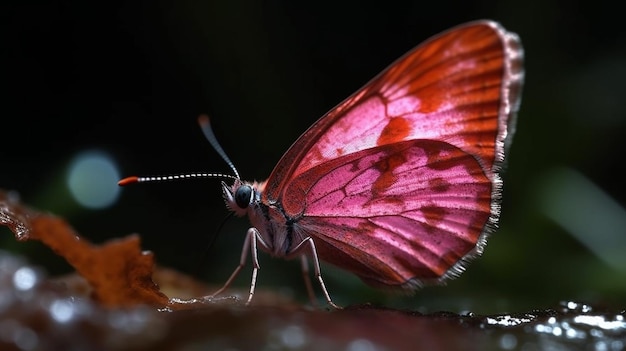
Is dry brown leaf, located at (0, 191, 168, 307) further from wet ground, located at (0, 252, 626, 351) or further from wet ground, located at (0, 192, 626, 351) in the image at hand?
wet ground, located at (0, 252, 626, 351)

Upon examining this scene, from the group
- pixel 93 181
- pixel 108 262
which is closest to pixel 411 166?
pixel 108 262

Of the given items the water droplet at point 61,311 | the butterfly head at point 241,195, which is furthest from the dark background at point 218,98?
the water droplet at point 61,311

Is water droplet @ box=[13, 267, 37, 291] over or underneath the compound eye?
over

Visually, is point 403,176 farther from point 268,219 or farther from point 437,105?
point 268,219

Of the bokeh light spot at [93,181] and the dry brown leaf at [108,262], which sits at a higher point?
the dry brown leaf at [108,262]

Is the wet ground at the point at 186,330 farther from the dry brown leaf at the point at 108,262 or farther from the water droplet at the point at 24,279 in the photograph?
the dry brown leaf at the point at 108,262

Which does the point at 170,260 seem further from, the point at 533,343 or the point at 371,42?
the point at 533,343

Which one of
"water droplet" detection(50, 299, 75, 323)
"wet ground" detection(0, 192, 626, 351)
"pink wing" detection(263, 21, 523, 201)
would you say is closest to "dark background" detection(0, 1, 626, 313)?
"pink wing" detection(263, 21, 523, 201)
